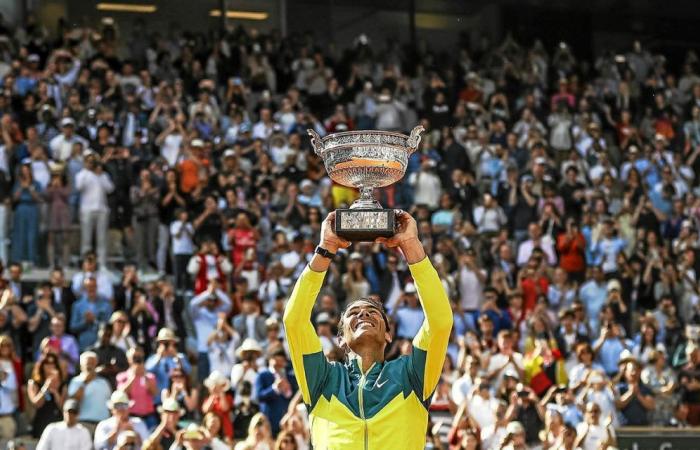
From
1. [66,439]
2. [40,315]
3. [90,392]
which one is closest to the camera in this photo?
[66,439]

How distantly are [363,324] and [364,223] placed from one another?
1.31ft

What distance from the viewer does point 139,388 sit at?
49.0ft

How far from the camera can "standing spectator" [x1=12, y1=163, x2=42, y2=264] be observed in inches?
754

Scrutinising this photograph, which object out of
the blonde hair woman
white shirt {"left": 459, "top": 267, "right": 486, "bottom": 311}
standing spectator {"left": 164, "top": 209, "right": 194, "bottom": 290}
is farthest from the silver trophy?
standing spectator {"left": 164, "top": 209, "right": 194, "bottom": 290}

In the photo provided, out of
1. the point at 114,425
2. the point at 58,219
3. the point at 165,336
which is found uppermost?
the point at 58,219

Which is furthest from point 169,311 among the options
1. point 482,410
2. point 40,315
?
point 482,410

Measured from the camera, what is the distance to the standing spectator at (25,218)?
1916 centimetres

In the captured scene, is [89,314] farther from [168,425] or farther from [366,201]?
[366,201]

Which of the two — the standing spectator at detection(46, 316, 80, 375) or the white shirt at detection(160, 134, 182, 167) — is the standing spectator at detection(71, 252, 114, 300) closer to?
the standing spectator at detection(46, 316, 80, 375)

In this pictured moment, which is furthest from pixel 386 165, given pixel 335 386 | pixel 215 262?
pixel 215 262

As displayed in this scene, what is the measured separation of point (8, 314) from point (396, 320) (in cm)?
428

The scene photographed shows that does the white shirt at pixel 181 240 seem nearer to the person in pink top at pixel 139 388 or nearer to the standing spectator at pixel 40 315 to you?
the standing spectator at pixel 40 315

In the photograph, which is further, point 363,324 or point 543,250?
point 543,250

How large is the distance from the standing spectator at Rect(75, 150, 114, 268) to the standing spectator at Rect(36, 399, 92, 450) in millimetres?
5563
